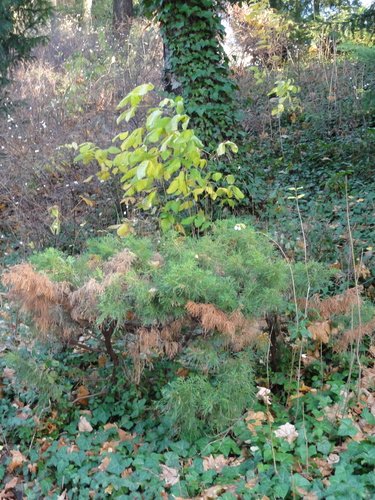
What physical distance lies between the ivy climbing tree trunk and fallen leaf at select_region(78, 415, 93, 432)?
3854 millimetres

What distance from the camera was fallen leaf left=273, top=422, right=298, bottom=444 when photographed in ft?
9.77

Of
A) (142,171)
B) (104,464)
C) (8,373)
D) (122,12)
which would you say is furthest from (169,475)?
(122,12)

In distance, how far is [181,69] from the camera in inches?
244

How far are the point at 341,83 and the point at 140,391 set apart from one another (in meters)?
8.06

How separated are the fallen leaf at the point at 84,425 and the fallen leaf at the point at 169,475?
0.73m

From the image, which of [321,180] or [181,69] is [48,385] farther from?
[321,180]

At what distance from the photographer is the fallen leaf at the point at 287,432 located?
9.77 feet

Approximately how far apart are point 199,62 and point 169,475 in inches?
196

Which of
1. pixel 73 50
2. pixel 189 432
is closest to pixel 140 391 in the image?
pixel 189 432

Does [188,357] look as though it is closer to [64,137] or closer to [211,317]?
[211,317]

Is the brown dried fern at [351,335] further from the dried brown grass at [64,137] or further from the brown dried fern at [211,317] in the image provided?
the dried brown grass at [64,137]

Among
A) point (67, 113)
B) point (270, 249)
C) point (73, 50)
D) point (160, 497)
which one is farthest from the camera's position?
point (73, 50)

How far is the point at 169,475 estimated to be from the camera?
9.41ft

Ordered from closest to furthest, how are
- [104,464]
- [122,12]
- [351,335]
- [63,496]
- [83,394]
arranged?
1. [63,496]
2. [104,464]
3. [351,335]
4. [83,394]
5. [122,12]
